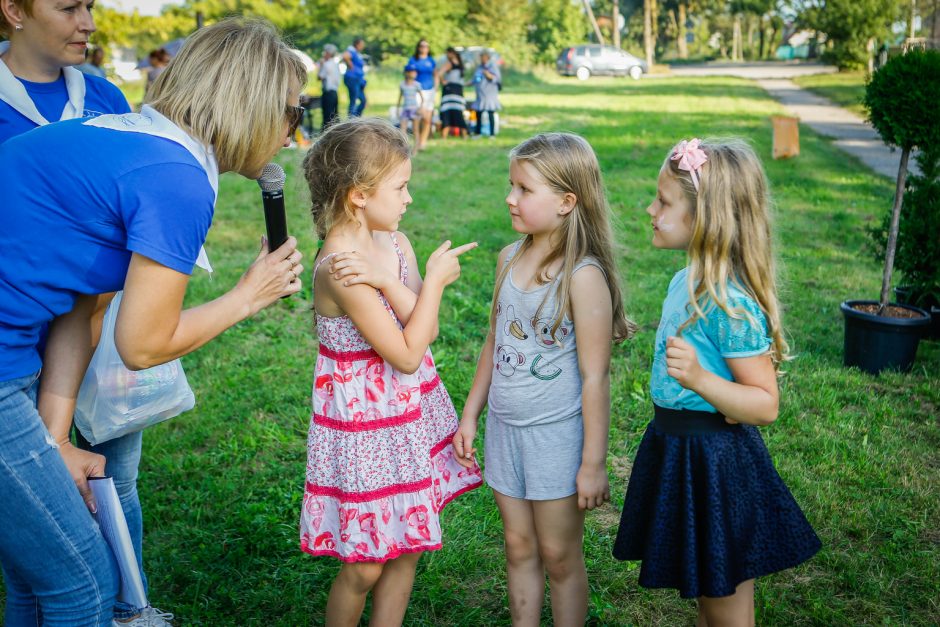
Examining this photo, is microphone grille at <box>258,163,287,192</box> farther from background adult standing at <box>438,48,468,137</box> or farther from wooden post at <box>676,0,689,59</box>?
wooden post at <box>676,0,689,59</box>

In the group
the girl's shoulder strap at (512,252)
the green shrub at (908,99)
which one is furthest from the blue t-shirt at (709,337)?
the green shrub at (908,99)

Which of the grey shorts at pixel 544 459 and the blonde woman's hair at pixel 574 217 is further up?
the blonde woman's hair at pixel 574 217

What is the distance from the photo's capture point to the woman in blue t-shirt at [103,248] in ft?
5.78

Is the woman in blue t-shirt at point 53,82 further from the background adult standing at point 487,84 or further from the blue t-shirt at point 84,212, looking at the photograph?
the background adult standing at point 487,84

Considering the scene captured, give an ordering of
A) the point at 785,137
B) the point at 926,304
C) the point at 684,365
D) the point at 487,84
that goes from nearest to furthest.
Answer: the point at 684,365
the point at 926,304
the point at 785,137
the point at 487,84

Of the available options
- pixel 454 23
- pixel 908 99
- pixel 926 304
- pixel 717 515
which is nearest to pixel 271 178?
pixel 717 515

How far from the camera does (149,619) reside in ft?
9.09

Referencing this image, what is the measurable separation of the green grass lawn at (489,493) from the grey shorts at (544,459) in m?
0.72

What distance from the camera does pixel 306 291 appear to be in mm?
6641

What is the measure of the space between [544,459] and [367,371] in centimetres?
60

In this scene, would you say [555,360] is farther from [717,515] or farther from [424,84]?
[424,84]

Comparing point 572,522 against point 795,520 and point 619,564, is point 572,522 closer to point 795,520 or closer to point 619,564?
point 795,520

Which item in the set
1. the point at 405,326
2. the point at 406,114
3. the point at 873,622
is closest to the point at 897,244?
the point at 873,622

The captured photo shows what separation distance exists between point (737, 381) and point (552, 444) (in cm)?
59
